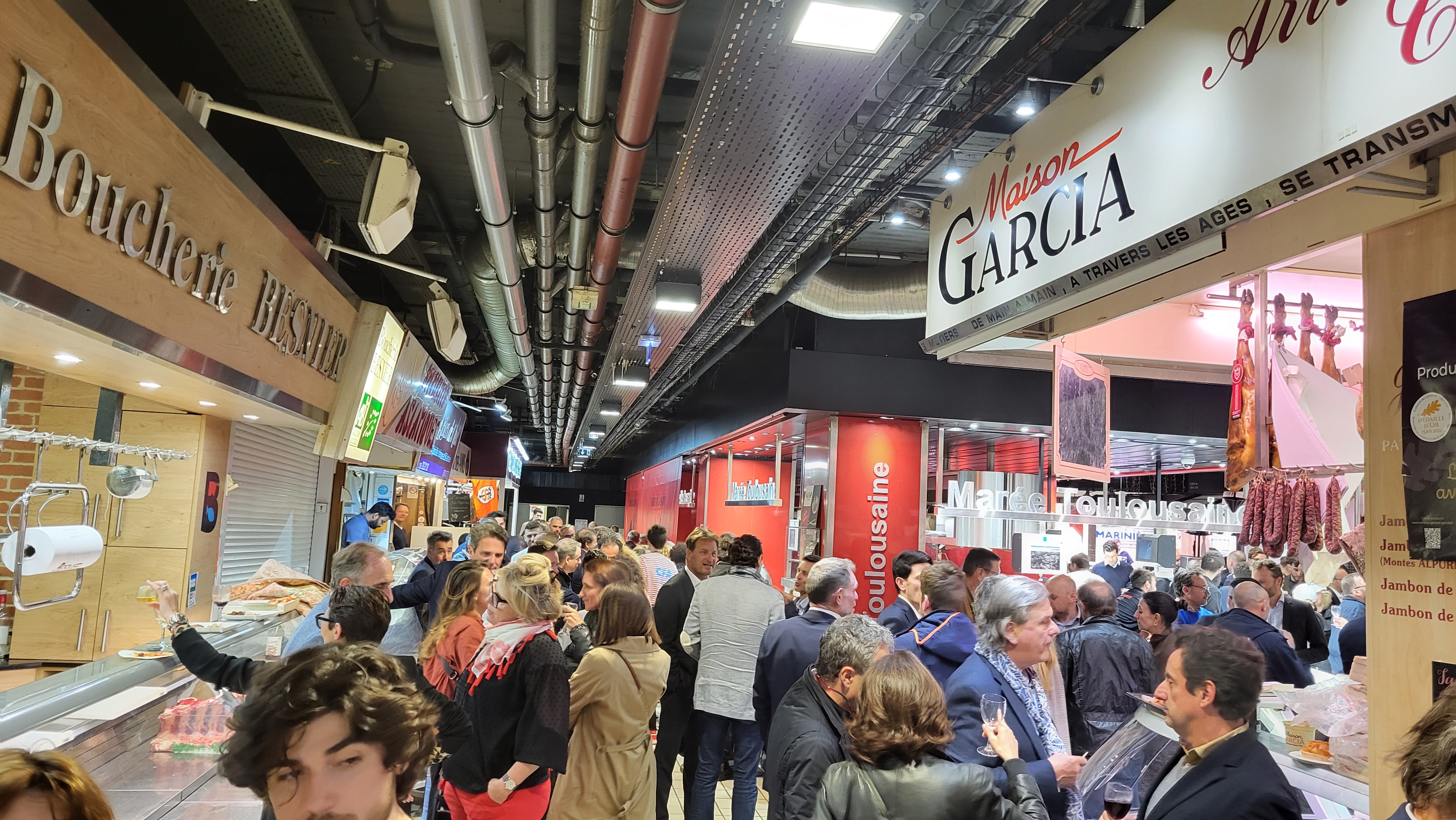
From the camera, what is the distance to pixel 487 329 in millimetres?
14000

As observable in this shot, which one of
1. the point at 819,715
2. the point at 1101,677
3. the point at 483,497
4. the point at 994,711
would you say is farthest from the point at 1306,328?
the point at 483,497

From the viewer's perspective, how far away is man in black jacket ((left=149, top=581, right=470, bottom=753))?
2.88 meters

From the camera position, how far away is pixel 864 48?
329cm

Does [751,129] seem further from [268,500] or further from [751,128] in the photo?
[268,500]

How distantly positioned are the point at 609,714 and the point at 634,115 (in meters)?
2.57

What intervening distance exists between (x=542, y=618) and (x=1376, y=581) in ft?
8.87

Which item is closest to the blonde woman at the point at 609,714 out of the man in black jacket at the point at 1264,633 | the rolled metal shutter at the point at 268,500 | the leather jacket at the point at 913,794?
the leather jacket at the point at 913,794

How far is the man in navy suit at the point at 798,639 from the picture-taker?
4.14 m

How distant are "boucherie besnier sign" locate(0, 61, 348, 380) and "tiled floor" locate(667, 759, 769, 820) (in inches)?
142

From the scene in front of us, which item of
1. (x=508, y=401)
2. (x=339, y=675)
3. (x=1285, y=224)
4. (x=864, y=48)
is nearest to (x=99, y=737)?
(x=339, y=675)

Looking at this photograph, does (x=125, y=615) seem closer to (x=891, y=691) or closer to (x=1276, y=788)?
(x=891, y=691)

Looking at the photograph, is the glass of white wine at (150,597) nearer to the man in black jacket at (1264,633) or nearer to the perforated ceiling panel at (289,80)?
the perforated ceiling panel at (289,80)

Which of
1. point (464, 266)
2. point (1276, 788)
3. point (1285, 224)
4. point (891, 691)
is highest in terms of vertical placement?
point (464, 266)

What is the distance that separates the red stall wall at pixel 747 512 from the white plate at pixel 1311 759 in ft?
31.2
